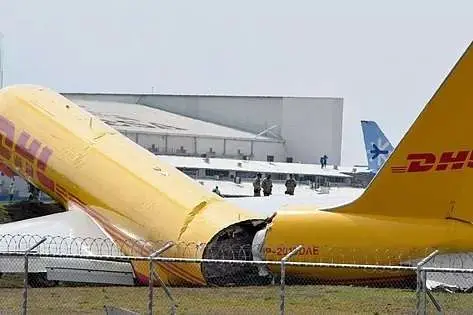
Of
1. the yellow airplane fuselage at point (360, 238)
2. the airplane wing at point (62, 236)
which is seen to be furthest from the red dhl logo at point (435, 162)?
the airplane wing at point (62, 236)

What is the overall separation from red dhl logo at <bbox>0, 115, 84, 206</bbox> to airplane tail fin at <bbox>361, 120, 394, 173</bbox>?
44488 mm

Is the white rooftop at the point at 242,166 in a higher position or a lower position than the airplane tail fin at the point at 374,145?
lower

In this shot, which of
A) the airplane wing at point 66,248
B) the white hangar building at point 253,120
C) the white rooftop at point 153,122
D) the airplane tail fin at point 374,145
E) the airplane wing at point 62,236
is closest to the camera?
the airplane wing at point 66,248

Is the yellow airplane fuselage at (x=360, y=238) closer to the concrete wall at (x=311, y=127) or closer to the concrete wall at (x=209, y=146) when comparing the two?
the concrete wall at (x=209, y=146)

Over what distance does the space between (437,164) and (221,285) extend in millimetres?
5218

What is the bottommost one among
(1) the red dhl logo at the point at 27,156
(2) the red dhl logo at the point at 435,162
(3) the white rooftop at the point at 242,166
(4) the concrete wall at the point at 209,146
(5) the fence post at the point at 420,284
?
(3) the white rooftop at the point at 242,166

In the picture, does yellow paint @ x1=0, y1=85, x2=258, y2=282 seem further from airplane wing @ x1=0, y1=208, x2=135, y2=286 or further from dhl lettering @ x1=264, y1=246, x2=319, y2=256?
dhl lettering @ x1=264, y1=246, x2=319, y2=256

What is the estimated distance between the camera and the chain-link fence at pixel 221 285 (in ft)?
61.3

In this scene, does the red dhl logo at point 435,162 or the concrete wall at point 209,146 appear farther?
the concrete wall at point 209,146

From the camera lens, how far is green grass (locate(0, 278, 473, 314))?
1861cm

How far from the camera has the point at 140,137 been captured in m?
83.8

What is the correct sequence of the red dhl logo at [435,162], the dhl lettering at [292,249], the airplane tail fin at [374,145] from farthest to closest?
the airplane tail fin at [374,145], the dhl lettering at [292,249], the red dhl logo at [435,162]

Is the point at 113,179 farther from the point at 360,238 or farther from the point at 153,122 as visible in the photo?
the point at 153,122

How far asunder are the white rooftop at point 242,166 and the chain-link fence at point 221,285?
4505 cm
